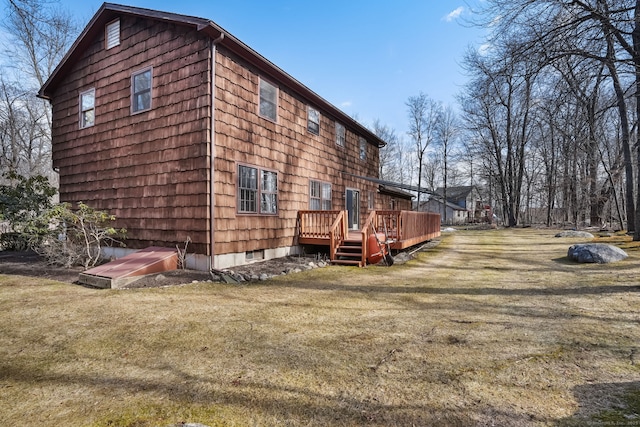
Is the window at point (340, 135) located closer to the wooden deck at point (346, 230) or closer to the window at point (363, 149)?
the window at point (363, 149)

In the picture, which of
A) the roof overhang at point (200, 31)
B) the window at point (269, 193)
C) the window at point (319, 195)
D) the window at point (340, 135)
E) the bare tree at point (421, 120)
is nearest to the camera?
the roof overhang at point (200, 31)

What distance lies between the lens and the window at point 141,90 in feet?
27.8

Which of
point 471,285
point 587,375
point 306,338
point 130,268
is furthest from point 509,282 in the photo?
point 130,268

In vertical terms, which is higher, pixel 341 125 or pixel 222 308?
pixel 341 125

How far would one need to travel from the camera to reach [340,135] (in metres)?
13.2

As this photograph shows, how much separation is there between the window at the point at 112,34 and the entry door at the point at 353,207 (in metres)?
9.21

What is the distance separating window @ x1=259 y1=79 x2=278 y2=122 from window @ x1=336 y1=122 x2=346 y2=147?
401cm

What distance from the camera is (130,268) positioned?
6.63 metres

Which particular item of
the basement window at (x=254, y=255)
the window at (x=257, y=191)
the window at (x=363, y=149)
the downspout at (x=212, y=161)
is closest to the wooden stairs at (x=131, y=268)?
the downspout at (x=212, y=161)

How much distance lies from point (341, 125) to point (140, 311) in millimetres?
10619

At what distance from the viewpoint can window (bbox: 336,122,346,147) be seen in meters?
12.9

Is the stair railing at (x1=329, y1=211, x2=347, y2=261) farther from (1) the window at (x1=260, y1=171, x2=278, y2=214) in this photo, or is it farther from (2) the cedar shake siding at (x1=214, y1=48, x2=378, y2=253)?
(1) the window at (x1=260, y1=171, x2=278, y2=214)

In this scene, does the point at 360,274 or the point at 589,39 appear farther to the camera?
the point at 360,274

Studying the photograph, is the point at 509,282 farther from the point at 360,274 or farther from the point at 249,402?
the point at 249,402
